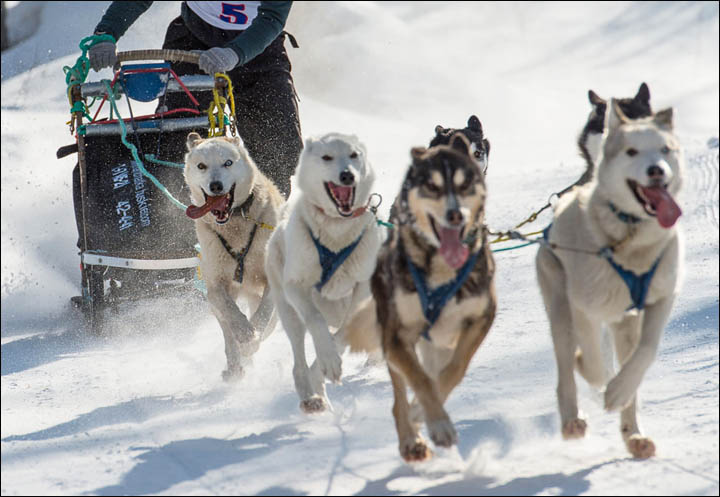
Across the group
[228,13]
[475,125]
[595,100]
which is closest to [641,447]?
[595,100]

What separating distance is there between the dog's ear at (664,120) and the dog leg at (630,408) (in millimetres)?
576

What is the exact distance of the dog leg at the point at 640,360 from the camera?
8.68 feet

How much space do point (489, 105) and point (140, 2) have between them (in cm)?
1282

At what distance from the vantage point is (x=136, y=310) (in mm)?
5305

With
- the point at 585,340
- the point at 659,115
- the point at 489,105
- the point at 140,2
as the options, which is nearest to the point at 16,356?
the point at 140,2

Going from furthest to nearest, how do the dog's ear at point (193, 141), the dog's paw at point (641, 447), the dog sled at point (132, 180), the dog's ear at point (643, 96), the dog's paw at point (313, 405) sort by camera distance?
the dog sled at point (132, 180) → the dog's ear at point (193, 141) → the dog's ear at point (643, 96) → the dog's paw at point (313, 405) → the dog's paw at point (641, 447)

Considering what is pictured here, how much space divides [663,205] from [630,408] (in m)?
0.61

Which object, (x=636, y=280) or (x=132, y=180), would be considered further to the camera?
(x=132, y=180)

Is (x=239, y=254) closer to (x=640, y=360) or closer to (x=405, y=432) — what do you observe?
(x=405, y=432)

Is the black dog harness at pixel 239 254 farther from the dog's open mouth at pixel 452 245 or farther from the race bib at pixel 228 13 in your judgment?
the dog's open mouth at pixel 452 245

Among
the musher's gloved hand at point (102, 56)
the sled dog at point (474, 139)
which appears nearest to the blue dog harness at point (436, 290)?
the sled dog at point (474, 139)

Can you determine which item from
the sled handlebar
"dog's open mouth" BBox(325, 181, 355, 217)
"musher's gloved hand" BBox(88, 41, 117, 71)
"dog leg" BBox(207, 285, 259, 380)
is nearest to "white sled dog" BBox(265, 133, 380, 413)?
"dog's open mouth" BBox(325, 181, 355, 217)

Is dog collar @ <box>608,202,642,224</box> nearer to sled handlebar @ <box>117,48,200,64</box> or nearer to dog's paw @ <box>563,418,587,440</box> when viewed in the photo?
dog's paw @ <box>563,418,587,440</box>

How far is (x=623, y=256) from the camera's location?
8.93 ft
